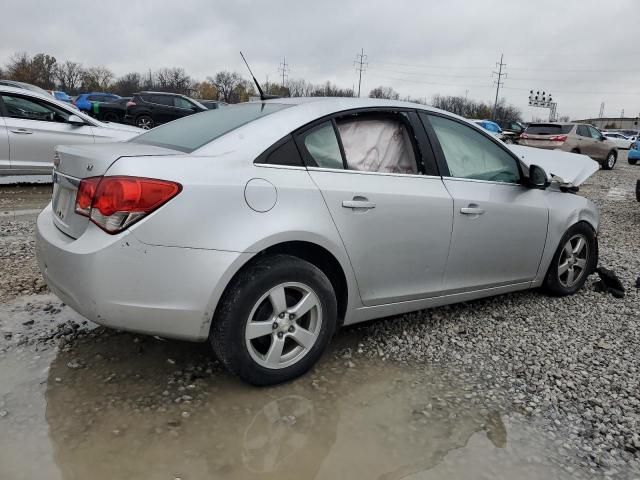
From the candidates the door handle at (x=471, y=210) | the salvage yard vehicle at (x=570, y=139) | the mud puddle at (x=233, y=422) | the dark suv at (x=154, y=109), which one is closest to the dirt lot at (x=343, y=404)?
the mud puddle at (x=233, y=422)

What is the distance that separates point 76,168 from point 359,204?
148 centimetres

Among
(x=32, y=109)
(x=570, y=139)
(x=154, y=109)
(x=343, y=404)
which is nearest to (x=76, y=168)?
(x=343, y=404)

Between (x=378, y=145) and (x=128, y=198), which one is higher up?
(x=378, y=145)

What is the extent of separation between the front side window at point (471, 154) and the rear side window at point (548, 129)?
49.2ft

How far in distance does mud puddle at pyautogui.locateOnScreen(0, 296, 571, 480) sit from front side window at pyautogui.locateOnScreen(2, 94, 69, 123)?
6.09 meters

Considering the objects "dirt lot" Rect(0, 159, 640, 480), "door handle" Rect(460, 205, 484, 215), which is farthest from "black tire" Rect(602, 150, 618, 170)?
"door handle" Rect(460, 205, 484, 215)

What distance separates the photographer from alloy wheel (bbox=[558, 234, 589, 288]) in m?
4.37

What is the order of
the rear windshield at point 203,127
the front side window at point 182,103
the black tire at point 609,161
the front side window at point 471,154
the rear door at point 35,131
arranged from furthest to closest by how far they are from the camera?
the front side window at point 182,103 → the black tire at point 609,161 → the rear door at point 35,131 → the front side window at point 471,154 → the rear windshield at point 203,127

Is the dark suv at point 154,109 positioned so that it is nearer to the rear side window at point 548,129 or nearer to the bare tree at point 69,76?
the rear side window at point 548,129

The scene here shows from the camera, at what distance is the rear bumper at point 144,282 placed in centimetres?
237

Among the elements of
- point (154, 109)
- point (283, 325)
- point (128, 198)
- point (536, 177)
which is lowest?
point (283, 325)

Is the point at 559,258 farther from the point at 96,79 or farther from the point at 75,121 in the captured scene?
the point at 96,79

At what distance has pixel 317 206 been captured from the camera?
2768 millimetres

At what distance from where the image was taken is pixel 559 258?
4.31m
